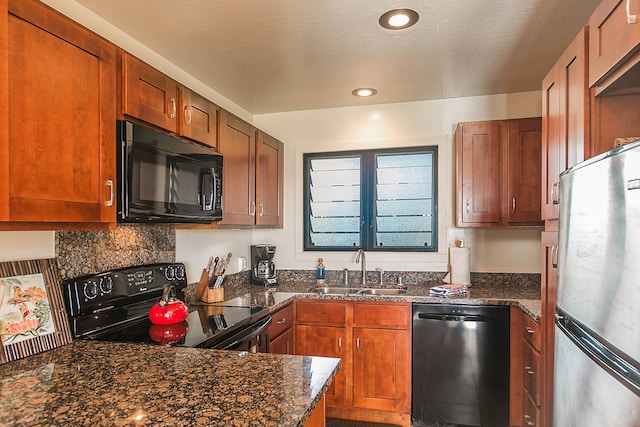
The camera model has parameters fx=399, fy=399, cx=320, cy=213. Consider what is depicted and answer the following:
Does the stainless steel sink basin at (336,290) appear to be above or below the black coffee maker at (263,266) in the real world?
below

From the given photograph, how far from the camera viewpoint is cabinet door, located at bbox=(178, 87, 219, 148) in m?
2.08

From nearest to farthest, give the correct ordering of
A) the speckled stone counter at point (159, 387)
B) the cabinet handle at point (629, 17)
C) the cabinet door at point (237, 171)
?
the speckled stone counter at point (159, 387) → the cabinet handle at point (629, 17) → the cabinet door at point (237, 171)

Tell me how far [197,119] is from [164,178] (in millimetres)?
513

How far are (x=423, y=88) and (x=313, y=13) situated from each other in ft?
4.40

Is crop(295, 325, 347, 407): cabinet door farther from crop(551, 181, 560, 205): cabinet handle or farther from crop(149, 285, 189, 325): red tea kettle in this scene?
crop(551, 181, 560, 205): cabinet handle

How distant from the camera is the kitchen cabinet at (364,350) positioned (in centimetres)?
272

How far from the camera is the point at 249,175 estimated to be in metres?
2.85

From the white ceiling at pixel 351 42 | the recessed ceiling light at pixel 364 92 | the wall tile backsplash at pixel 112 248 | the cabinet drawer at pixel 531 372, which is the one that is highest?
the white ceiling at pixel 351 42

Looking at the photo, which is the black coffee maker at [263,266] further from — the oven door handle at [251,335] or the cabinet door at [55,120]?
the cabinet door at [55,120]

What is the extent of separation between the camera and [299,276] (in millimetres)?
3562

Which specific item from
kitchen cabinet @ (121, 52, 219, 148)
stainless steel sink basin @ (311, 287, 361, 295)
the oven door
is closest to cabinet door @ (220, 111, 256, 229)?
kitchen cabinet @ (121, 52, 219, 148)

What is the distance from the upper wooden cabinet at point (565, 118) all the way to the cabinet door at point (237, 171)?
1790 millimetres

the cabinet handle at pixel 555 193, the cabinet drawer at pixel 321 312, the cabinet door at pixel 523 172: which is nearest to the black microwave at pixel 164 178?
the cabinet drawer at pixel 321 312

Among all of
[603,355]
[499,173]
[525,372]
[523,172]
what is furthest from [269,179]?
[603,355]
